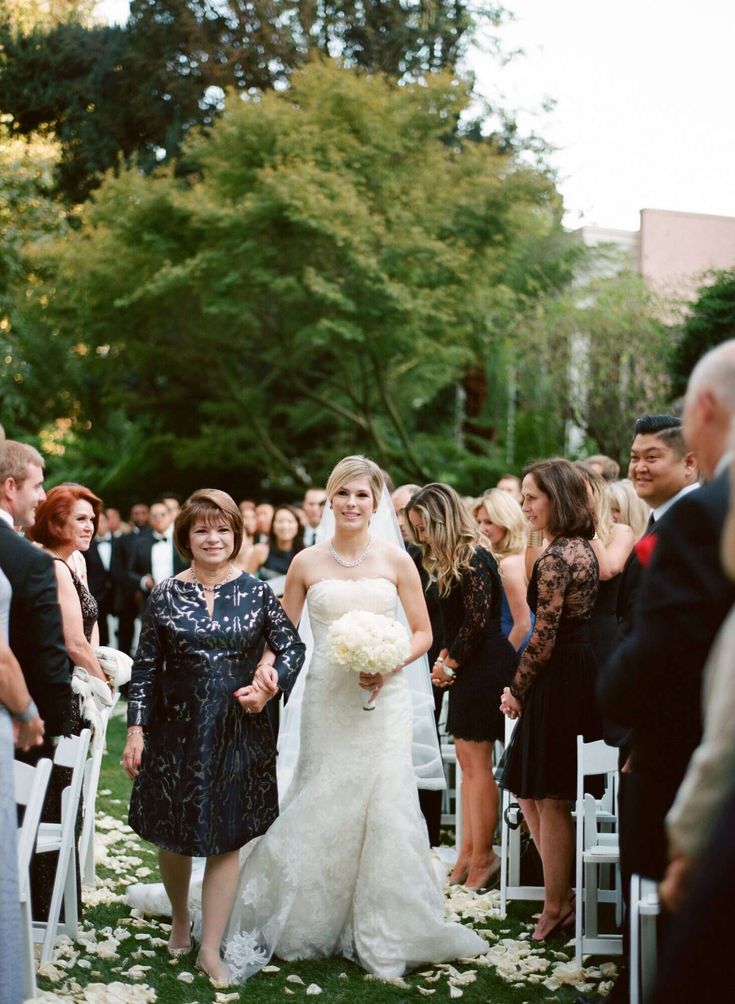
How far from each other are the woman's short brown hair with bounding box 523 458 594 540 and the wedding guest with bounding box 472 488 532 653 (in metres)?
1.32

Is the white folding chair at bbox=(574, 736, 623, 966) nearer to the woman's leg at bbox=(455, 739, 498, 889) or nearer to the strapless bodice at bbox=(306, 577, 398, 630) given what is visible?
the strapless bodice at bbox=(306, 577, 398, 630)

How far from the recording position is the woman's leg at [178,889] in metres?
5.21

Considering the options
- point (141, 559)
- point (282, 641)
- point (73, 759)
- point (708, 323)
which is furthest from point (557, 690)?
point (708, 323)

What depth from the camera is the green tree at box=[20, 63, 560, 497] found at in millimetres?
17797

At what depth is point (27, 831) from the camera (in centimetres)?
398

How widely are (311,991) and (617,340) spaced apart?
15.2 metres

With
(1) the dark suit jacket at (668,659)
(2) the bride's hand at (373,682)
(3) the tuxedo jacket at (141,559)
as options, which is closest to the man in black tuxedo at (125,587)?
(3) the tuxedo jacket at (141,559)

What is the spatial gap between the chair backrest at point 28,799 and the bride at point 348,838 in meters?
1.11

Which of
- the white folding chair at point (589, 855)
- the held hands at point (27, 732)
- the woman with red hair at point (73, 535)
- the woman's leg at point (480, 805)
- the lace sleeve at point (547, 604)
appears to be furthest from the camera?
the woman's leg at point (480, 805)

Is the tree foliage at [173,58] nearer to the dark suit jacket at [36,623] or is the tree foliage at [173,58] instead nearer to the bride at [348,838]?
the bride at [348,838]

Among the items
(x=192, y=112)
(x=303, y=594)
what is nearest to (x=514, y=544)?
(x=303, y=594)

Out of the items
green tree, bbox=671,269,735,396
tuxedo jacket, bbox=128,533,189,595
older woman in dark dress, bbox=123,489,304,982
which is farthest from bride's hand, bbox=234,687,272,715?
green tree, bbox=671,269,735,396

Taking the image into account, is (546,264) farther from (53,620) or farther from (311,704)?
(53,620)

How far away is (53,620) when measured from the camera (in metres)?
4.04
